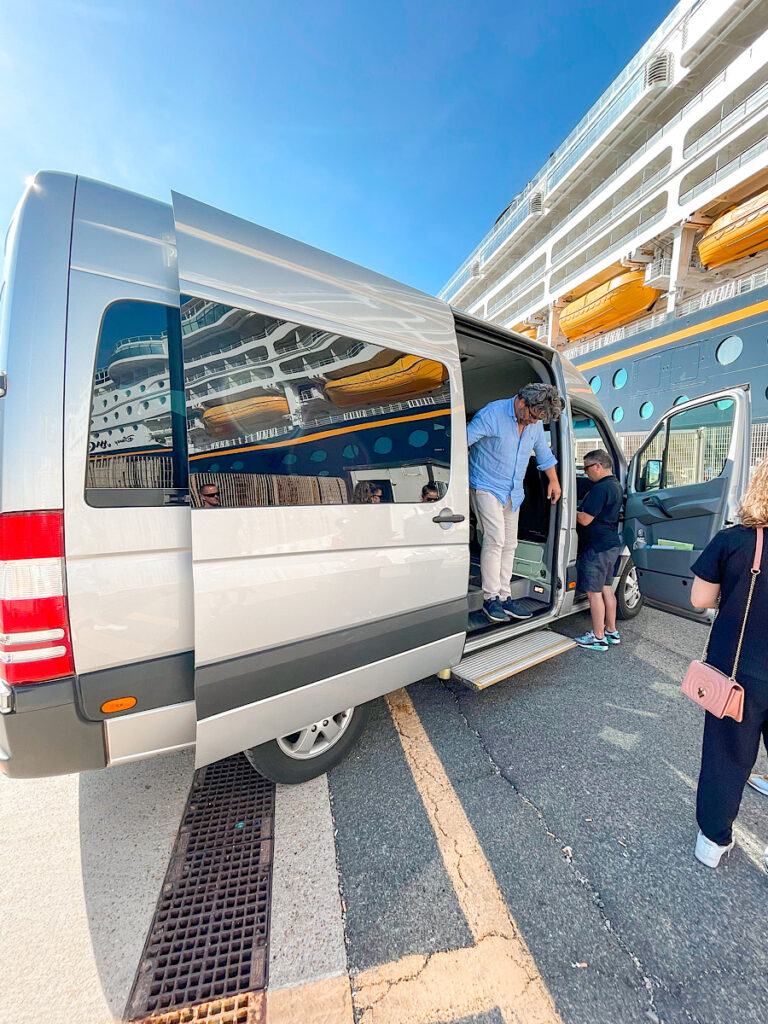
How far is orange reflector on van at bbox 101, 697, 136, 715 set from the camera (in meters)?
1.41

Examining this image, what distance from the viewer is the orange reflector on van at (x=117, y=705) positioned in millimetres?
1409

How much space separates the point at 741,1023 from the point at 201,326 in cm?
275

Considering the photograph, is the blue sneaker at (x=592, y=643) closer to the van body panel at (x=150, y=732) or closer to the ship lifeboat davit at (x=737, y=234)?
the van body panel at (x=150, y=732)

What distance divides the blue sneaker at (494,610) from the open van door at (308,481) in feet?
3.23

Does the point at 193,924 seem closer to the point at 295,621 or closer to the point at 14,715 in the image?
the point at 14,715

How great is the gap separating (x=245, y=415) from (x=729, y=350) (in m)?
13.4

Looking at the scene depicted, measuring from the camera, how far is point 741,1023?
1.24 meters

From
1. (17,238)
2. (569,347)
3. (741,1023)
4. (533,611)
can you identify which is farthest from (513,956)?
(569,347)

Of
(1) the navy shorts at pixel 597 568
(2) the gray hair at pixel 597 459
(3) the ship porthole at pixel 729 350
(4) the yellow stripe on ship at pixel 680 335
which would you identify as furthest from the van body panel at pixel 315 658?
(3) the ship porthole at pixel 729 350

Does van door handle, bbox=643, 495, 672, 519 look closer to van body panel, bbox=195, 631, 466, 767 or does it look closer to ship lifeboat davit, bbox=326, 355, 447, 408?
van body panel, bbox=195, 631, 466, 767

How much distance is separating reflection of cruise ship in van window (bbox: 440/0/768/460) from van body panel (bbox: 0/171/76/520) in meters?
→ 11.7

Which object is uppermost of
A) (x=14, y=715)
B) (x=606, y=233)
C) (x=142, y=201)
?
(x=606, y=233)

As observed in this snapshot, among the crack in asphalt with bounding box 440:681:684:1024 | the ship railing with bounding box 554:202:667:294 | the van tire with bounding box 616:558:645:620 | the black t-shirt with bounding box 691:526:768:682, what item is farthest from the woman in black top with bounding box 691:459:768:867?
the ship railing with bounding box 554:202:667:294

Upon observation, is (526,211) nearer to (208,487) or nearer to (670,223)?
(670,223)
